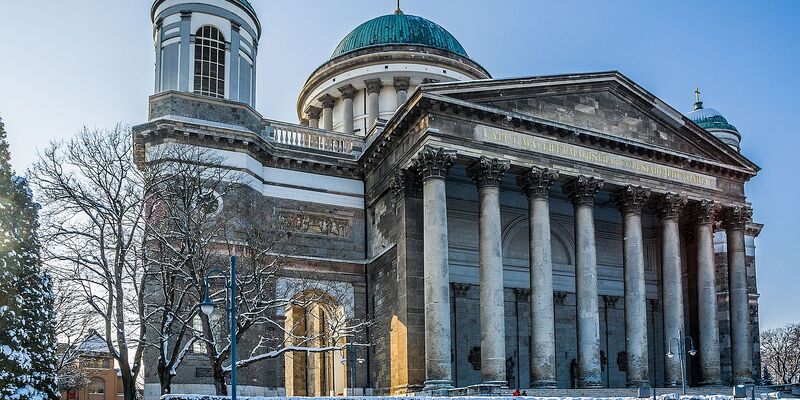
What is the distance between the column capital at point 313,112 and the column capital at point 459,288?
19.2 metres

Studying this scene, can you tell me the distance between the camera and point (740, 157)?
3878 cm

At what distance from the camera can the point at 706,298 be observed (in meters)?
37.0

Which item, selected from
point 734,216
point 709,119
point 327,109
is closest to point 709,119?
point 709,119

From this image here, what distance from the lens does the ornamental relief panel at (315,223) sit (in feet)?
116

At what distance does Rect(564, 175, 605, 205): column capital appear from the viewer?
3400cm

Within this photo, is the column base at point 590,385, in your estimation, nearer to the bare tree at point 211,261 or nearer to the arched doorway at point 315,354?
the bare tree at point 211,261

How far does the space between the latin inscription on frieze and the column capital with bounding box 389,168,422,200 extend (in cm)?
300

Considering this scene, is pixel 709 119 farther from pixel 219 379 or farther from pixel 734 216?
pixel 219 379

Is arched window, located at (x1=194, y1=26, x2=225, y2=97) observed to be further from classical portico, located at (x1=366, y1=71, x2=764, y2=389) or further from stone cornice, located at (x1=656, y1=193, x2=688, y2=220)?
stone cornice, located at (x1=656, y1=193, x2=688, y2=220)

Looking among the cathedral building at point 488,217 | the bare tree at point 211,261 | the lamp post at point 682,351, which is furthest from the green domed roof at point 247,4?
the lamp post at point 682,351

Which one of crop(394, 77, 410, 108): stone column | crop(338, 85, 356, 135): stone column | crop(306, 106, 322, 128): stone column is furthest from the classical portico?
crop(306, 106, 322, 128): stone column

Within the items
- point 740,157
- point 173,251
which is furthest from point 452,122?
point 740,157

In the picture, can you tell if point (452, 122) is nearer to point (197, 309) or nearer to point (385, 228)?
point (385, 228)

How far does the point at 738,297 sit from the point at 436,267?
16467mm
